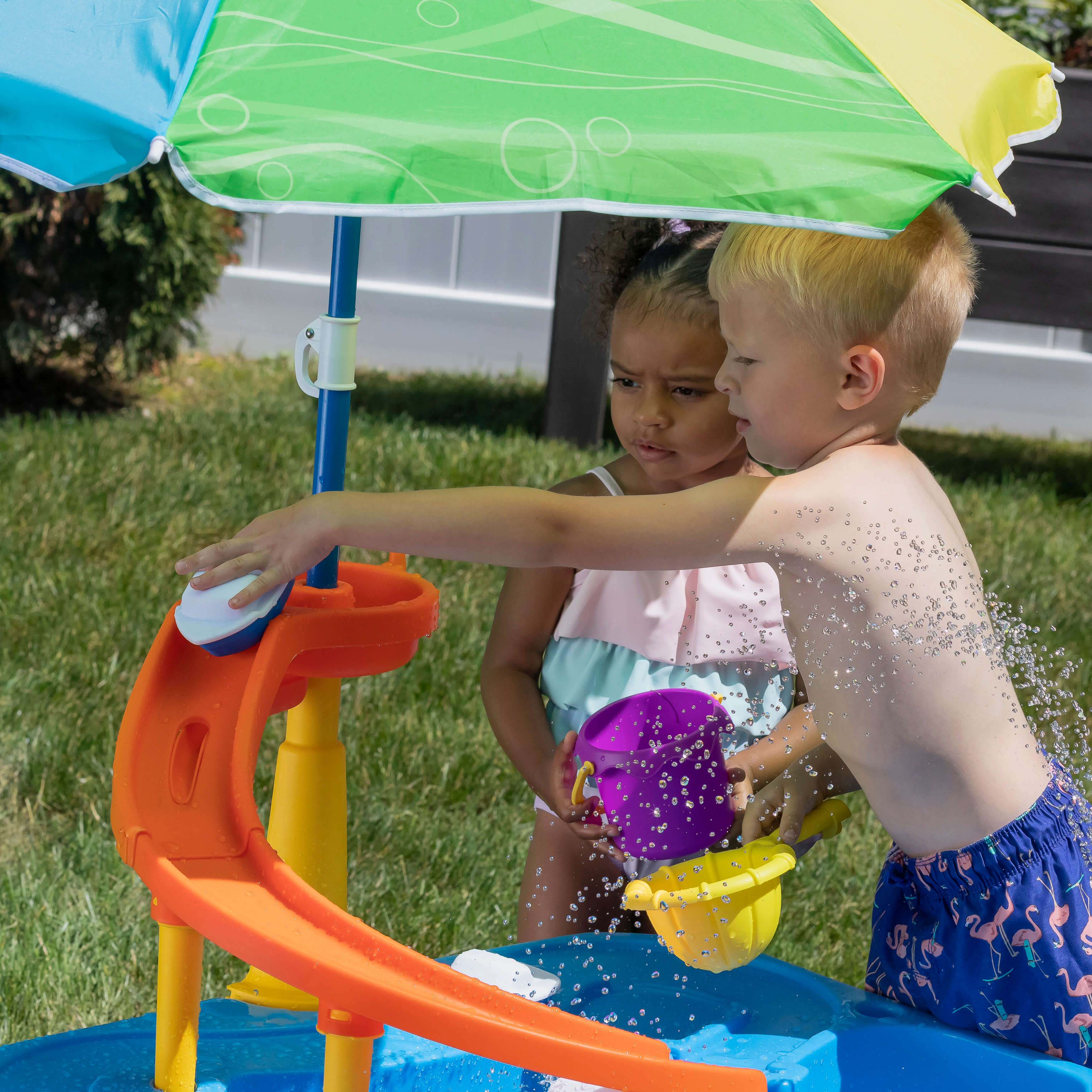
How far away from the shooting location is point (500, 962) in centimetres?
167

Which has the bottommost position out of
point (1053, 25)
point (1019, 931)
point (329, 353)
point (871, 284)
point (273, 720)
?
point (273, 720)

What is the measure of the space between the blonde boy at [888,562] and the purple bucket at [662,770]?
0.15 meters

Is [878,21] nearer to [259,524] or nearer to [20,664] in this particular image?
[259,524]

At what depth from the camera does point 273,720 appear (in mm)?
3193

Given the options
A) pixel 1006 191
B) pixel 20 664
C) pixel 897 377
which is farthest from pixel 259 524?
pixel 1006 191

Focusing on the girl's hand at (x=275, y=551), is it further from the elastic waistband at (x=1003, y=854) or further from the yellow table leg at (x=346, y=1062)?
the elastic waistband at (x=1003, y=854)

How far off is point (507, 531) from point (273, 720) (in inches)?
79.9

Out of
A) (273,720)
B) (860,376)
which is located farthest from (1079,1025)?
(273,720)

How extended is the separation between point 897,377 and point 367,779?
1.75 meters

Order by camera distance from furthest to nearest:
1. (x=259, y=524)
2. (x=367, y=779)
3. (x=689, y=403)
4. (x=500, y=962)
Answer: (x=367, y=779) < (x=689, y=403) < (x=500, y=962) < (x=259, y=524)

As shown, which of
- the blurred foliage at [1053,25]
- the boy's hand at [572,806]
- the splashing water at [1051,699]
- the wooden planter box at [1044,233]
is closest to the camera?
the boy's hand at [572,806]

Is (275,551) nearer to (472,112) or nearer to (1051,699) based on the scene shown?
(472,112)

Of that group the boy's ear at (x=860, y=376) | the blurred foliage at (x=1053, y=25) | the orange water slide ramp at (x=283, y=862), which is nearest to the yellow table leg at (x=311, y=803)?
the orange water slide ramp at (x=283, y=862)

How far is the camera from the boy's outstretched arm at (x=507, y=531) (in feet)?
4.14
